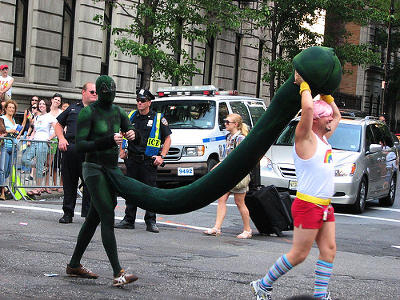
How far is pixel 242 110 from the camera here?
18.7 metres

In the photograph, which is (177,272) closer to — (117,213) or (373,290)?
(373,290)

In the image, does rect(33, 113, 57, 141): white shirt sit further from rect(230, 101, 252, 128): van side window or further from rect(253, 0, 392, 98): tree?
rect(253, 0, 392, 98): tree

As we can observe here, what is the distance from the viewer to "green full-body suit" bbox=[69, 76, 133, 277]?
685 centimetres

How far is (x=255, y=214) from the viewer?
36.5ft

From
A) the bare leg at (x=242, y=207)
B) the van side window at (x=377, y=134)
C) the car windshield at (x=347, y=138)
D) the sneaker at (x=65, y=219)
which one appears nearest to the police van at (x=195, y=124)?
the car windshield at (x=347, y=138)

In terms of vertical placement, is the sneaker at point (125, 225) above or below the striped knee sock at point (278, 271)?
below

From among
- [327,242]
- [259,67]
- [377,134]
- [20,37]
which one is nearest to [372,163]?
[377,134]

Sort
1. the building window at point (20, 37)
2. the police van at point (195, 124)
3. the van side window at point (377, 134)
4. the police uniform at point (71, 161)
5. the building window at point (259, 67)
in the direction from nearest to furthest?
1. the police uniform at point (71, 161)
2. the van side window at point (377, 134)
3. the police van at point (195, 124)
4. the building window at point (20, 37)
5. the building window at point (259, 67)

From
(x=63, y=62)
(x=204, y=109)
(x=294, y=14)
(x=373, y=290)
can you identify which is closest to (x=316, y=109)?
(x=373, y=290)

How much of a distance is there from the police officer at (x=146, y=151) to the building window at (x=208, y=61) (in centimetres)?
2251

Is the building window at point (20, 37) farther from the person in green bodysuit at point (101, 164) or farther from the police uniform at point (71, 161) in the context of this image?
the person in green bodysuit at point (101, 164)

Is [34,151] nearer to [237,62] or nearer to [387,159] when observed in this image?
[387,159]

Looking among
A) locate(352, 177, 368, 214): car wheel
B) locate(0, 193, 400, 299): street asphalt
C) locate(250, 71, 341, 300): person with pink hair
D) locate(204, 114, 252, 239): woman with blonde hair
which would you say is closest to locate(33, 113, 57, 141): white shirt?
locate(0, 193, 400, 299): street asphalt

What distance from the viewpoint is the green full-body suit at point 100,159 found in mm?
6852
